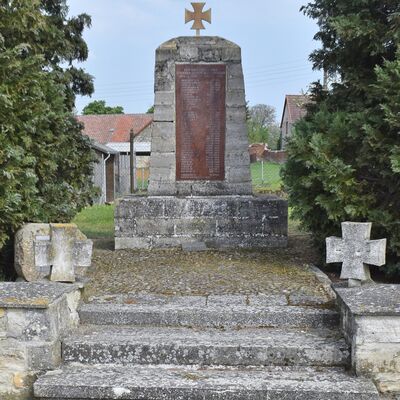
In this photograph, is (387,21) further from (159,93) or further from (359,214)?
(159,93)

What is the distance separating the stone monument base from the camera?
8.03 metres

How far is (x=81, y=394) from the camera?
374cm

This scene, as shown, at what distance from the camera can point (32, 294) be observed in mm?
4242

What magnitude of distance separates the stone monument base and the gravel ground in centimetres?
27

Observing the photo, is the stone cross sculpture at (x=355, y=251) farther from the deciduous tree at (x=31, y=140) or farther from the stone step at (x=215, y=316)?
the deciduous tree at (x=31, y=140)

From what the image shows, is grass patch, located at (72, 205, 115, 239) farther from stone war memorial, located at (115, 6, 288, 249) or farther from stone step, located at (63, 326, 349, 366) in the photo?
stone step, located at (63, 326, 349, 366)

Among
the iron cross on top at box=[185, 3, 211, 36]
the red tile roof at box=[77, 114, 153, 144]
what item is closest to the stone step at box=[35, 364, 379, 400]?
the iron cross on top at box=[185, 3, 211, 36]

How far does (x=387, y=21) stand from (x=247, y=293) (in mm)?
3869

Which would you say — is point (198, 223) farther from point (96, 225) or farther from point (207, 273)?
point (96, 225)

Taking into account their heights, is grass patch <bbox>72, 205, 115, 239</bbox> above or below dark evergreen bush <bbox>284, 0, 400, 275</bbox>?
below

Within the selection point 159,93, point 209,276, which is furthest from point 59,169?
point 209,276

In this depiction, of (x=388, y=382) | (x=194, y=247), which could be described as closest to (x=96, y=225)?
(x=194, y=247)

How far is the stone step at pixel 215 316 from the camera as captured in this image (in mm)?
4602

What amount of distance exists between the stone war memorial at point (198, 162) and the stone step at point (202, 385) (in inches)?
163
